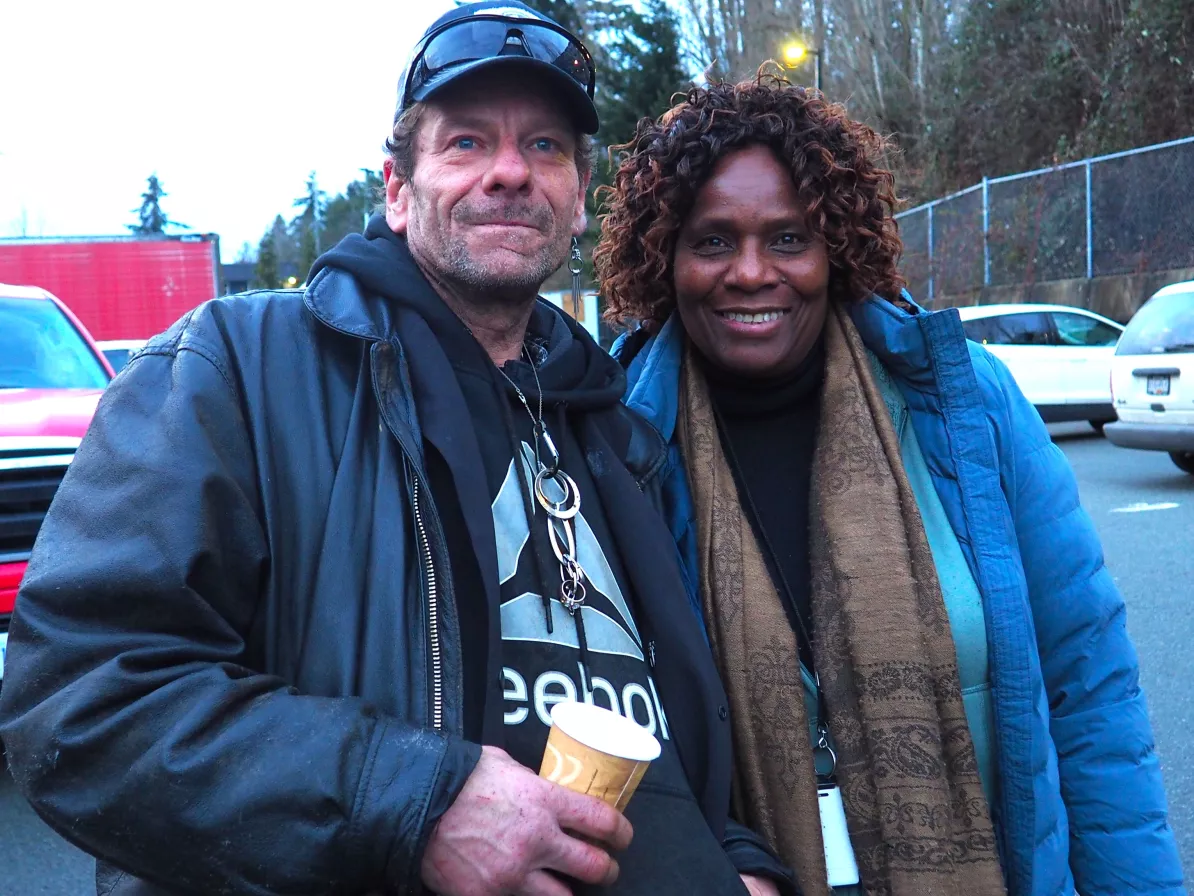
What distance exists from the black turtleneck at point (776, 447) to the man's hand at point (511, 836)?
0.87 metres

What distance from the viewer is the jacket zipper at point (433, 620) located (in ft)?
5.02

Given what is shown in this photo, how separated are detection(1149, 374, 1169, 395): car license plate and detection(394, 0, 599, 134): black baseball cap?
9.33 metres

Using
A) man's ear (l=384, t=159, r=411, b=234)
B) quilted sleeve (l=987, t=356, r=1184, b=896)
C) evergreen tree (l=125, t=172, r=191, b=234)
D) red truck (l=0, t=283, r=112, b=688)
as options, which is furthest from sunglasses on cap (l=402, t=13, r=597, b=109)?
evergreen tree (l=125, t=172, r=191, b=234)

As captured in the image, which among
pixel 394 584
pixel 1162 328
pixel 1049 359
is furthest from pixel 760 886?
pixel 1049 359

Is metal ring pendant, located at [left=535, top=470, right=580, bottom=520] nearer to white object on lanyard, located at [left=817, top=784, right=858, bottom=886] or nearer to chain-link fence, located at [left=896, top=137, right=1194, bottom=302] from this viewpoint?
white object on lanyard, located at [left=817, top=784, right=858, bottom=886]

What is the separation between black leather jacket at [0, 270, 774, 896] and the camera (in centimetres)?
136

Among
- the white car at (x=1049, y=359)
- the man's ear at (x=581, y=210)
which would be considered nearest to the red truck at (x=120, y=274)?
the white car at (x=1049, y=359)

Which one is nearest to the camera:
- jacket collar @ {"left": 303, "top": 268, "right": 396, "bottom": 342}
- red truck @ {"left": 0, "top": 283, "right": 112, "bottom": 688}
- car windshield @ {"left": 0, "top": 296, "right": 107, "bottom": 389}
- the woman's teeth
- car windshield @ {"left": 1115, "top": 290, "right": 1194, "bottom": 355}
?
jacket collar @ {"left": 303, "top": 268, "right": 396, "bottom": 342}

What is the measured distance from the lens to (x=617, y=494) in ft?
6.35

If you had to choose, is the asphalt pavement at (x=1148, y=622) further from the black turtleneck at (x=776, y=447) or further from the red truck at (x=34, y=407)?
the black turtleneck at (x=776, y=447)

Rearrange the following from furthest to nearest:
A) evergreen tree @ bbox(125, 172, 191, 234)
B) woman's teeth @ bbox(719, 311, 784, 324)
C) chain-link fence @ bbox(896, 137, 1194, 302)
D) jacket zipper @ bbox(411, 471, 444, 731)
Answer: evergreen tree @ bbox(125, 172, 191, 234) → chain-link fence @ bbox(896, 137, 1194, 302) → woman's teeth @ bbox(719, 311, 784, 324) → jacket zipper @ bbox(411, 471, 444, 731)

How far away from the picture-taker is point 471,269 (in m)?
1.98

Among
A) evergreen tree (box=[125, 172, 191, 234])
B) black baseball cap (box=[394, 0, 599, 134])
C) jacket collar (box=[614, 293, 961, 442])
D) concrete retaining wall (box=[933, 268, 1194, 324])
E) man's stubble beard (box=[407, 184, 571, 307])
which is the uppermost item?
evergreen tree (box=[125, 172, 191, 234])

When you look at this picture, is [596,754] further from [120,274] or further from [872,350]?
[120,274]
